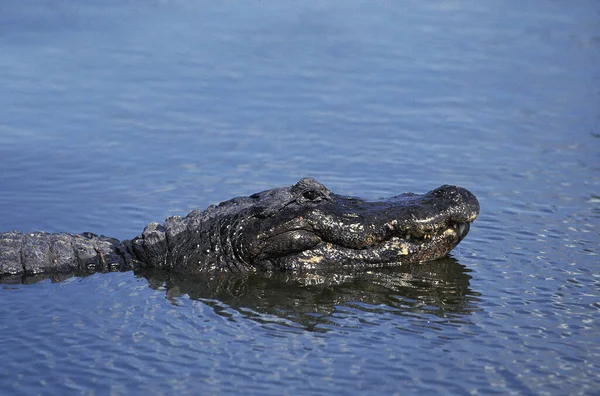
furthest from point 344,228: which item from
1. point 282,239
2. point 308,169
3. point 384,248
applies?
point 308,169

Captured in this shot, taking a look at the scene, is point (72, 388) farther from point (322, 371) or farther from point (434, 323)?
point (434, 323)

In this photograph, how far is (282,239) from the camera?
8.45m

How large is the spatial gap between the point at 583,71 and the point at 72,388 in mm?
11379

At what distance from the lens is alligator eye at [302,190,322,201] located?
8625 mm

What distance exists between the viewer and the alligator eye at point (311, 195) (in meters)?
8.62

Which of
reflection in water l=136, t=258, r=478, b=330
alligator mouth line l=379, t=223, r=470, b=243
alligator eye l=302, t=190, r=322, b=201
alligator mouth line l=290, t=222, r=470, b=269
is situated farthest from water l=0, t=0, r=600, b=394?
alligator eye l=302, t=190, r=322, b=201

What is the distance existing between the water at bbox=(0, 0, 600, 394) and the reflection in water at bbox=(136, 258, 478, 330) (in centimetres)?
3

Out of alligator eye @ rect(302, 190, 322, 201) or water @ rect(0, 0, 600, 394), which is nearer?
water @ rect(0, 0, 600, 394)

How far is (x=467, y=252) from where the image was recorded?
8992 mm

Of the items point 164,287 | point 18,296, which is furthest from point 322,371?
point 18,296

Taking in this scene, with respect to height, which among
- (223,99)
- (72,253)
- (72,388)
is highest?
(223,99)

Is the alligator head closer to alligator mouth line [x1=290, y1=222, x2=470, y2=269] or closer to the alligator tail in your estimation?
alligator mouth line [x1=290, y1=222, x2=470, y2=269]

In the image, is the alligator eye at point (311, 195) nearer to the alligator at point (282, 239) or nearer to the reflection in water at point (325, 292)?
the alligator at point (282, 239)

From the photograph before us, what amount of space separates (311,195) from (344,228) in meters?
0.44
